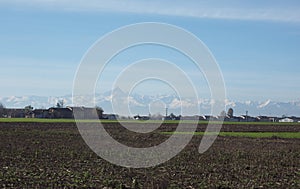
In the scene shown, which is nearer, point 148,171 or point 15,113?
point 148,171

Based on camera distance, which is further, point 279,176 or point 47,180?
point 279,176

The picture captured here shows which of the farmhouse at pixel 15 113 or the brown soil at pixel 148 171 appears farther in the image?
the farmhouse at pixel 15 113

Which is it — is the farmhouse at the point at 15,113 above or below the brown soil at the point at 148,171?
above

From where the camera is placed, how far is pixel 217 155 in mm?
30188

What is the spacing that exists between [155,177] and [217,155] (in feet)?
34.9

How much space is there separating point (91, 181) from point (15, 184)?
2.62 metres

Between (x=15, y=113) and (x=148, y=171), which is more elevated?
(x=15, y=113)

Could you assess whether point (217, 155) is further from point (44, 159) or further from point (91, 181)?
point (91, 181)

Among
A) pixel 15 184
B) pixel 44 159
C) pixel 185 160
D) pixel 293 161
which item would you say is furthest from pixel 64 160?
pixel 293 161

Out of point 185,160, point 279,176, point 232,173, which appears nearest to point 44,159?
point 185,160

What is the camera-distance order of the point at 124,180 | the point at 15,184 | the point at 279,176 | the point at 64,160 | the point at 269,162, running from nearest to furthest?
the point at 15,184 < the point at 124,180 < the point at 279,176 < the point at 64,160 < the point at 269,162

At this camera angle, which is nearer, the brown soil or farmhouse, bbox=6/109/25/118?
the brown soil

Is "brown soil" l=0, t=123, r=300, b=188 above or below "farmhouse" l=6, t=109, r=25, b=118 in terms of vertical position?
below

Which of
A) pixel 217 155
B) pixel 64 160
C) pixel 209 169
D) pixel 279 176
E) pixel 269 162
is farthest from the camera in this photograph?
pixel 217 155
